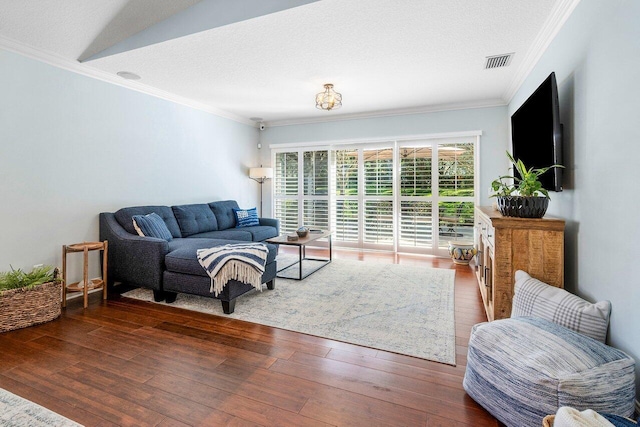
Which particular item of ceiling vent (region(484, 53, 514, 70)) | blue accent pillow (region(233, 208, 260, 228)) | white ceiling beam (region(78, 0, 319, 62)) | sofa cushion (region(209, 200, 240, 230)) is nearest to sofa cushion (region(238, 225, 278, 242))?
blue accent pillow (region(233, 208, 260, 228))

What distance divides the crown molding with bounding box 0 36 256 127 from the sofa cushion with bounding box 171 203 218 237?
1.58 metres

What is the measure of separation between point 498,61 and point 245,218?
4094 millimetres

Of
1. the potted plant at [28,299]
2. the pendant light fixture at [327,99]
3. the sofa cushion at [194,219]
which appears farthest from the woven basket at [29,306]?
the pendant light fixture at [327,99]

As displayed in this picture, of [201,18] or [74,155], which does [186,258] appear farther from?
[201,18]

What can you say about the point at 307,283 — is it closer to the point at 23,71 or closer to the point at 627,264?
the point at 627,264

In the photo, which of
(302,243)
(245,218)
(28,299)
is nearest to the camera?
(28,299)

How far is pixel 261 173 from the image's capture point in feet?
19.4

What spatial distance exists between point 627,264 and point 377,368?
4.66 feet

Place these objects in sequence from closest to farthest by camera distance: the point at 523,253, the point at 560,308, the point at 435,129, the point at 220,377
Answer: the point at 560,308 → the point at 220,377 → the point at 523,253 → the point at 435,129

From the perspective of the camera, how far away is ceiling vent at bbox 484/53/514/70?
3202mm

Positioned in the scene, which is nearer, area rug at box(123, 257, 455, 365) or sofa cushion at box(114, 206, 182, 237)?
area rug at box(123, 257, 455, 365)

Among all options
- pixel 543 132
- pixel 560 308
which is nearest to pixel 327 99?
pixel 543 132

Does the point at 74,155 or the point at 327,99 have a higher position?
the point at 327,99

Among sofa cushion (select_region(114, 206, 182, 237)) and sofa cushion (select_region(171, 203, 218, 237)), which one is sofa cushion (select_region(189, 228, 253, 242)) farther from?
sofa cushion (select_region(114, 206, 182, 237))
